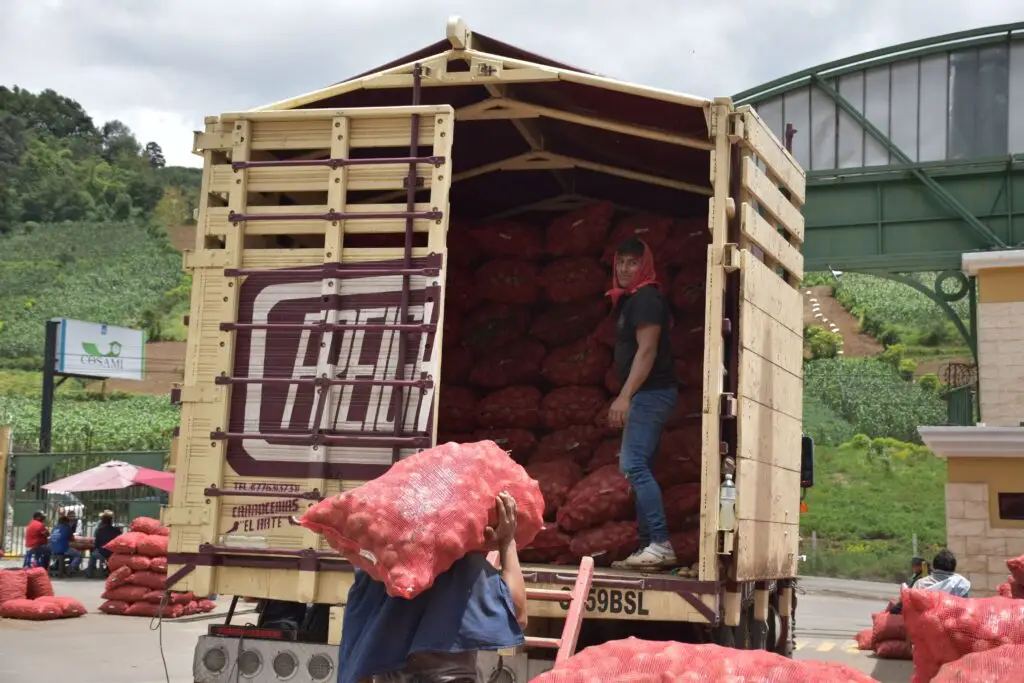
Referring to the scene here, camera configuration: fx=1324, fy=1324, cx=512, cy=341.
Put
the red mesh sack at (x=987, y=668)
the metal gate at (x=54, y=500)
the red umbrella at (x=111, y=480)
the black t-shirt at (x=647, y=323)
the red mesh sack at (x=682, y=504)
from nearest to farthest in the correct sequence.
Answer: the red mesh sack at (x=987, y=668) < the black t-shirt at (x=647, y=323) < the red mesh sack at (x=682, y=504) < the red umbrella at (x=111, y=480) < the metal gate at (x=54, y=500)

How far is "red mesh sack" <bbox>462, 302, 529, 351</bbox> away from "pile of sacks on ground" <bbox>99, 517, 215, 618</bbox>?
808cm

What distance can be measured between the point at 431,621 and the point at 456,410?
6182 mm

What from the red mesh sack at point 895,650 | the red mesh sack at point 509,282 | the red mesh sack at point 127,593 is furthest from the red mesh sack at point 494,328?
the red mesh sack at point 127,593

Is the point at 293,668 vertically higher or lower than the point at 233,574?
lower

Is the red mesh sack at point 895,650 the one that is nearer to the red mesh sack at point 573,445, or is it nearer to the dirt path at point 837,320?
the red mesh sack at point 573,445

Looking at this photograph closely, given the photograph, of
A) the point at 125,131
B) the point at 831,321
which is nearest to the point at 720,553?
the point at 831,321

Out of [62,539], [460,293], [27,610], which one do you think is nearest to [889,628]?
[460,293]

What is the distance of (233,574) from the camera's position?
7.54 metres

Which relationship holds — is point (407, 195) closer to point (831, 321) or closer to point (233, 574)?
point (233, 574)

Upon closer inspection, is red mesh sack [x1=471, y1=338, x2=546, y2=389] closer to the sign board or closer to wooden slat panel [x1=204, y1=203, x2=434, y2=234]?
wooden slat panel [x1=204, y1=203, x2=434, y2=234]

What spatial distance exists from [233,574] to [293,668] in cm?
69

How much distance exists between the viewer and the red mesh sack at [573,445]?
1008 cm

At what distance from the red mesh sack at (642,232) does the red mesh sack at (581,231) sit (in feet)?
0.36

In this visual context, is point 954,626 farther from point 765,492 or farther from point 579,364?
point 579,364
